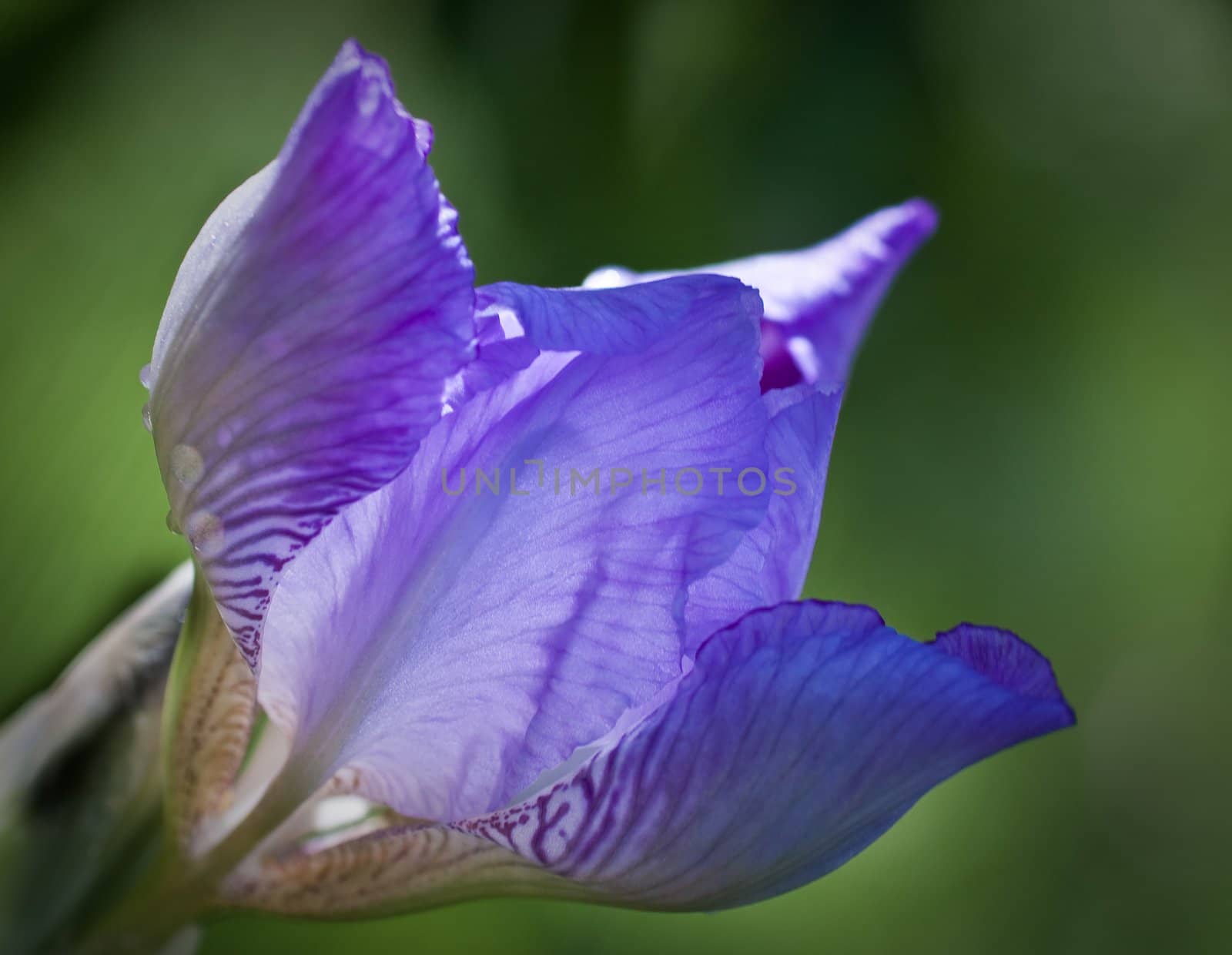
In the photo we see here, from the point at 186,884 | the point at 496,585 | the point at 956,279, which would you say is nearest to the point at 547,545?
the point at 496,585

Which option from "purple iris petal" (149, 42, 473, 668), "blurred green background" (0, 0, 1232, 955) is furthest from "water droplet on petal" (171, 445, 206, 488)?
"blurred green background" (0, 0, 1232, 955)

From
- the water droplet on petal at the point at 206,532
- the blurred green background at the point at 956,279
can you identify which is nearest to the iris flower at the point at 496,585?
the water droplet on petal at the point at 206,532

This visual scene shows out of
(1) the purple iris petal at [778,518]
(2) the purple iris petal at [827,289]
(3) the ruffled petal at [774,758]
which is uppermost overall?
(2) the purple iris petal at [827,289]

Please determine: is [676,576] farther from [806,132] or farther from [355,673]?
[806,132]

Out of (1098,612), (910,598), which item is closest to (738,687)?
(910,598)

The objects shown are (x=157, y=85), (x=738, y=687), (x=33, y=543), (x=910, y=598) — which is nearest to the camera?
(x=738, y=687)

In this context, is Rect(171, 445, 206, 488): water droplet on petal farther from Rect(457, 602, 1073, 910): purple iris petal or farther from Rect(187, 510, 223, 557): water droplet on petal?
Rect(457, 602, 1073, 910): purple iris petal

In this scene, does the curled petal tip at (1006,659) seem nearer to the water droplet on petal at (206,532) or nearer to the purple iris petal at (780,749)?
the purple iris petal at (780,749)

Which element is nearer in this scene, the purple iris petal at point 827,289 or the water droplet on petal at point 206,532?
the water droplet on petal at point 206,532
